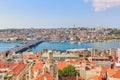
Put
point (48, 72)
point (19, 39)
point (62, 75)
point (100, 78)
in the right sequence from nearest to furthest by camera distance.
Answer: point (48, 72) → point (100, 78) → point (62, 75) → point (19, 39)

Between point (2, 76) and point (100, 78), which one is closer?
point (100, 78)

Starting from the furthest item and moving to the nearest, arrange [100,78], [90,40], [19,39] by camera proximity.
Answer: [19,39]
[90,40]
[100,78]

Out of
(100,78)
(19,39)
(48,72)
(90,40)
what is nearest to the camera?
(48,72)

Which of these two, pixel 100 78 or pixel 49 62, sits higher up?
pixel 49 62

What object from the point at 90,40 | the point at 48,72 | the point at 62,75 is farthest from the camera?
the point at 90,40

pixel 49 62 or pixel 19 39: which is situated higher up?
pixel 49 62

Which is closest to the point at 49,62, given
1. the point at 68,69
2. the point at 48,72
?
the point at 48,72

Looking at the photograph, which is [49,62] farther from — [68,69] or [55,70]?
[68,69]

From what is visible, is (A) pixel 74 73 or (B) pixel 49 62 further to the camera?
(A) pixel 74 73

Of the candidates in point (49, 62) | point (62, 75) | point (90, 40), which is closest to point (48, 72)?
point (49, 62)

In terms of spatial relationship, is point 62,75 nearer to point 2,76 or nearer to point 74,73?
point 74,73
